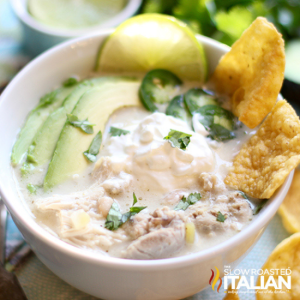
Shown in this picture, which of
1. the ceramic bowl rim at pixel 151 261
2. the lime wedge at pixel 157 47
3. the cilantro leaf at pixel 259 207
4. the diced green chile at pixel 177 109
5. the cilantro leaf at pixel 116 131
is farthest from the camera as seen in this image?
the lime wedge at pixel 157 47

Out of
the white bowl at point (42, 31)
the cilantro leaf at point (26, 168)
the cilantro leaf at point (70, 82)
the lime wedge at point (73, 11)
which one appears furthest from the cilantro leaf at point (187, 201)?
the lime wedge at point (73, 11)

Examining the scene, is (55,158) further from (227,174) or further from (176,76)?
(176,76)

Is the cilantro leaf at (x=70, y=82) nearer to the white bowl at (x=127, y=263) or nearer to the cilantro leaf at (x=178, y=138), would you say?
the white bowl at (x=127, y=263)

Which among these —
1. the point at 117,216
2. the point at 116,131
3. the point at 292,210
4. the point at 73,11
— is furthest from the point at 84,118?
the point at 73,11

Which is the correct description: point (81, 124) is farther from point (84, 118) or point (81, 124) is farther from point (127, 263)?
point (127, 263)

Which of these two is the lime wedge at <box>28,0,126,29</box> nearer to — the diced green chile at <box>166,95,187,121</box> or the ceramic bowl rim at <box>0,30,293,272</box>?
the diced green chile at <box>166,95,187,121</box>

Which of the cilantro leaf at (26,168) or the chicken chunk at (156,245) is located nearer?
the chicken chunk at (156,245)
